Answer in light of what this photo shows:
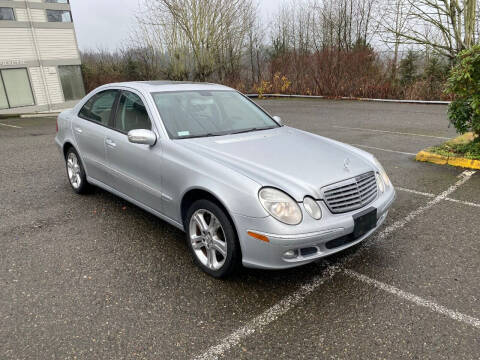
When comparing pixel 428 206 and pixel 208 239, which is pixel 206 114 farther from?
pixel 428 206

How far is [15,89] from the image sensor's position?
21953 millimetres

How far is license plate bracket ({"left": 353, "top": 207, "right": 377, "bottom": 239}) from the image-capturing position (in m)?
2.92

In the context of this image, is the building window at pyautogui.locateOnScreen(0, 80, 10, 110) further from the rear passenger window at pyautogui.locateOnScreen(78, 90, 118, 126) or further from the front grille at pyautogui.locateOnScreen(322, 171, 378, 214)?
the front grille at pyautogui.locateOnScreen(322, 171, 378, 214)

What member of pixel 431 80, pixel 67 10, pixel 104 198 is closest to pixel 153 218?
pixel 104 198

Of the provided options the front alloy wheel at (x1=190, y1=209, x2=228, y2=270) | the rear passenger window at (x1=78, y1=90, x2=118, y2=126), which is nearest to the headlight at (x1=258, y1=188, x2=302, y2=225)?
the front alloy wheel at (x1=190, y1=209, x2=228, y2=270)

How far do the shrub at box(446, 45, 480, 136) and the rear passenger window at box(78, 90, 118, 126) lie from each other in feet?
18.3

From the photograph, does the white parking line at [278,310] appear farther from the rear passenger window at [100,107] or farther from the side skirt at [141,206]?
the rear passenger window at [100,107]

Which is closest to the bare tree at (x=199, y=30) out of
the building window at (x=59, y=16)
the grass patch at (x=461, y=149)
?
the building window at (x=59, y=16)

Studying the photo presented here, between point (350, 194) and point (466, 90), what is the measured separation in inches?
187

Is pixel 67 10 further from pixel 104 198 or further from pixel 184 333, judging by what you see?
pixel 184 333

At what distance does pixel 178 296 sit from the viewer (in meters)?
2.95

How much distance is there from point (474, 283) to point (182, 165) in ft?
8.69

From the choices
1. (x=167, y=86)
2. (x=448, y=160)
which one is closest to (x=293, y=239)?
(x=167, y=86)

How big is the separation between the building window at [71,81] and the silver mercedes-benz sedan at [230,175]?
22.7m
